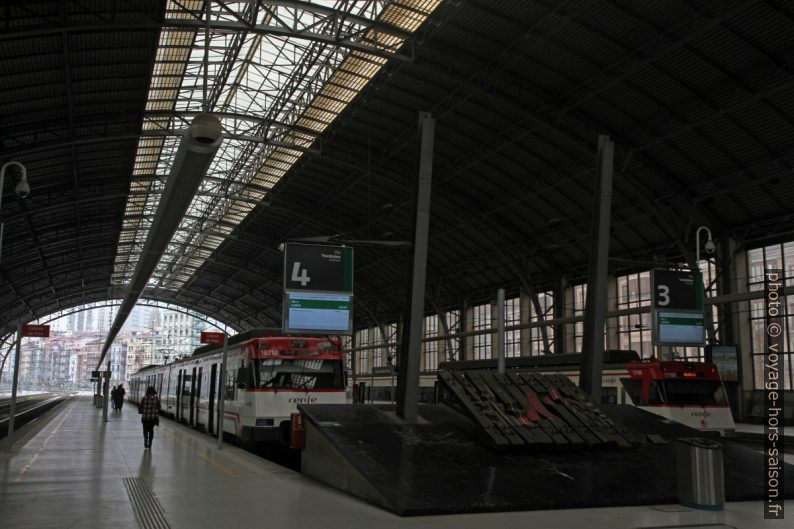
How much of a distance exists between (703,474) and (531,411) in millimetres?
3806

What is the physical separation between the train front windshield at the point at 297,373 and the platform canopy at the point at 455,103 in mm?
8101

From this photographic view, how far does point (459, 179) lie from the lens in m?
39.5

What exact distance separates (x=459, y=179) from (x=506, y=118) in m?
7.77

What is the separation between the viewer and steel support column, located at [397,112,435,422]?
1368 centimetres

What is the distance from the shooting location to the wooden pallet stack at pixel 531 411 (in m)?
11.9

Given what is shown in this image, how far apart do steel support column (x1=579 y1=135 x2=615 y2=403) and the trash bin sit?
228 inches

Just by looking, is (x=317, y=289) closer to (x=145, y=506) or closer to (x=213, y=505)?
(x=213, y=505)

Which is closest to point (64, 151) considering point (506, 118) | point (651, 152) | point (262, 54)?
point (262, 54)

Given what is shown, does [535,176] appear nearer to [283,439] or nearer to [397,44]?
[397,44]

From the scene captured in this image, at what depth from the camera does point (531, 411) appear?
12.7m

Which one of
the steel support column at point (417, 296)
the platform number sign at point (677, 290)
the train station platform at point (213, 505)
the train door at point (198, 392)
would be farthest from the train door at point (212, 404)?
the platform number sign at point (677, 290)

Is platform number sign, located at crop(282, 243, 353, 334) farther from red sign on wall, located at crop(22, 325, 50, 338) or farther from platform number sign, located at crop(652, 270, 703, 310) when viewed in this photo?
red sign on wall, located at crop(22, 325, 50, 338)

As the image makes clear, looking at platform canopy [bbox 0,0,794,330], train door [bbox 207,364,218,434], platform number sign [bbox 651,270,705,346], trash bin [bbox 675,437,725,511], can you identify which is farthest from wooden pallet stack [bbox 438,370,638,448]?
train door [bbox 207,364,218,434]

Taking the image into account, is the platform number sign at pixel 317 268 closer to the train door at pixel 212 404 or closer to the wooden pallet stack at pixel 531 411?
the wooden pallet stack at pixel 531 411
